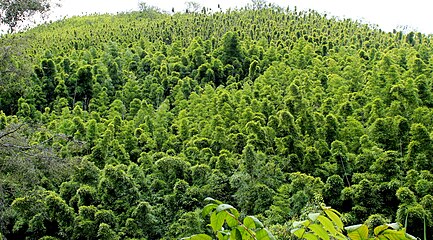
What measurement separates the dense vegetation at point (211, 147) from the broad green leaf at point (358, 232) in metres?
6.26

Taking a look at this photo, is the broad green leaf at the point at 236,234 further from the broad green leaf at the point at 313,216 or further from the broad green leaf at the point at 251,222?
the broad green leaf at the point at 313,216

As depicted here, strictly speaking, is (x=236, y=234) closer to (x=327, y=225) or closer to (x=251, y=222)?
(x=251, y=222)

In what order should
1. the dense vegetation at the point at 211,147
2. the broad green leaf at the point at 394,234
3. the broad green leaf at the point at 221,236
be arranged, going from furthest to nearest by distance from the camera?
the dense vegetation at the point at 211,147 < the broad green leaf at the point at 221,236 < the broad green leaf at the point at 394,234

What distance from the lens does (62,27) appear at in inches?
2554

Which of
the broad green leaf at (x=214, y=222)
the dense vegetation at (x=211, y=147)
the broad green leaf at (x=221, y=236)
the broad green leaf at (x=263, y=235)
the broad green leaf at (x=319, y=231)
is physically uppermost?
the broad green leaf at (x=214, y=222)

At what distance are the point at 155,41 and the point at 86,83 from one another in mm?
16266

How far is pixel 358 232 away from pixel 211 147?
20.9 m

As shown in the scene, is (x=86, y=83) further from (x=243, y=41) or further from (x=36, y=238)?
(x=36, y=238)

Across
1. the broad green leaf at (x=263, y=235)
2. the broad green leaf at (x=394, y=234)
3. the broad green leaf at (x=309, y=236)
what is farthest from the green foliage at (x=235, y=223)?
the broad green leaf at (x=394, y=234)

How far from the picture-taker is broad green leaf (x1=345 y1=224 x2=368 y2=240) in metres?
0.92

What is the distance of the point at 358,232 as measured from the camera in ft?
3.05

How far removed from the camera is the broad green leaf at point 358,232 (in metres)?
0.92

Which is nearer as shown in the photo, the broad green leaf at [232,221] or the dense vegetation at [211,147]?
the broad green leaf at [232,221]

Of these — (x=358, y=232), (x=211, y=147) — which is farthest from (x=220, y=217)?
(x=211, y=147)
